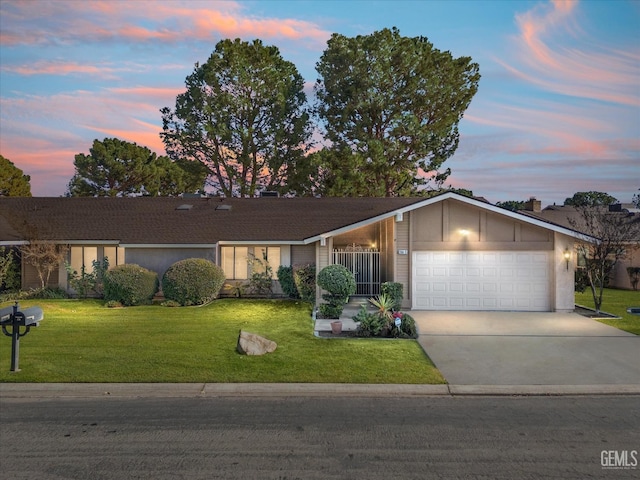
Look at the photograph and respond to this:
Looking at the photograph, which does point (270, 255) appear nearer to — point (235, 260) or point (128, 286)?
point (235, 260)

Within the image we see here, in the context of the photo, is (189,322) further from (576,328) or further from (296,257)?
(576,328)

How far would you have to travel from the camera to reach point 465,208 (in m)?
17.1

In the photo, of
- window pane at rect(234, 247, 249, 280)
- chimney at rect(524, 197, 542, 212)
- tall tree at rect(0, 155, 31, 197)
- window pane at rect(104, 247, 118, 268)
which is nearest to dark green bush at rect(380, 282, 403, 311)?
window pane at rect(234, 247, 249, 280)

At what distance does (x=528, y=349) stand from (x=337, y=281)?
21.9 feet

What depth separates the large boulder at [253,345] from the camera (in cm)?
1021

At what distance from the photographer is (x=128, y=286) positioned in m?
17.2

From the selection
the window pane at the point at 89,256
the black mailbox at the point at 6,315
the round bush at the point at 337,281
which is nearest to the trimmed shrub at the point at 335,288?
the round bush at the point at 337,281

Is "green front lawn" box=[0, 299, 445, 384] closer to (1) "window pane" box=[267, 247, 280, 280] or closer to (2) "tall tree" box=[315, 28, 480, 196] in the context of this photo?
(1) "window pane" box=[267, 247, 280, 280]

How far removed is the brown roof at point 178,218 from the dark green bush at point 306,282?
1.92 metres

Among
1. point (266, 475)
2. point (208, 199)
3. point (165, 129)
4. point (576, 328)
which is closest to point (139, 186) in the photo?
point (165, 129)

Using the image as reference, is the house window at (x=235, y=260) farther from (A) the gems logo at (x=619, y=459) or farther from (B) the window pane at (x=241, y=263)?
(A) the gems logo at (x=619, y=459)

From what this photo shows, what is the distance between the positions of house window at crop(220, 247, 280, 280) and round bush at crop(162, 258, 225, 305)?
278 centimetres

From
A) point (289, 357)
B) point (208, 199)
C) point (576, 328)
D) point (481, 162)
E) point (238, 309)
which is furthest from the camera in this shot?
point (481, 162)

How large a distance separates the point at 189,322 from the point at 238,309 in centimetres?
286
